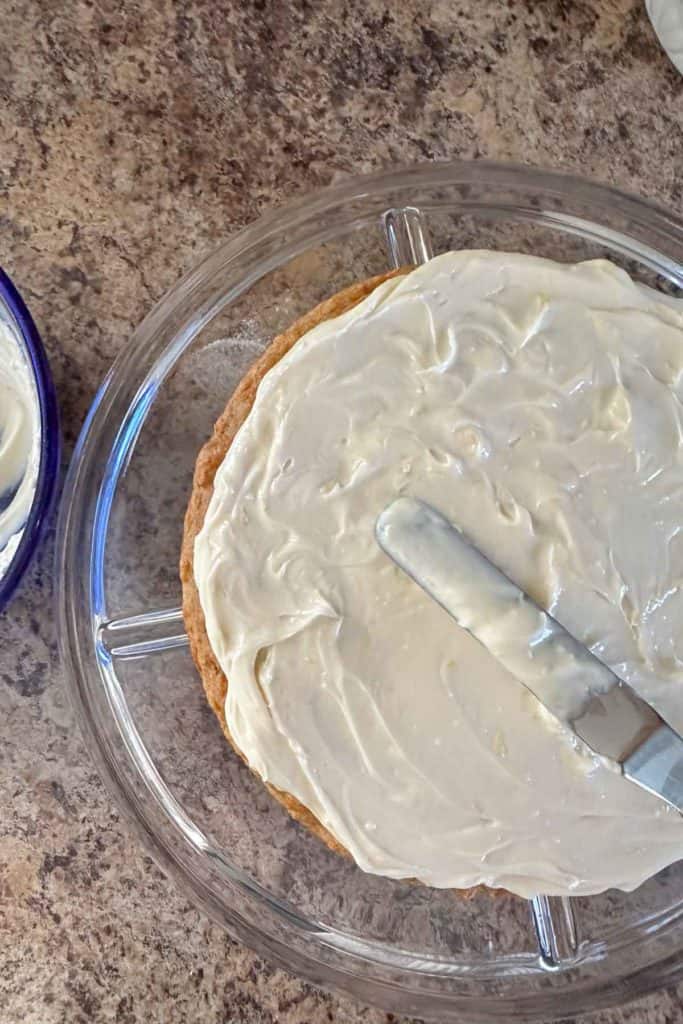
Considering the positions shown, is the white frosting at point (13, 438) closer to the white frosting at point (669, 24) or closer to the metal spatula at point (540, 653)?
the metal spatula at point (540, 653)

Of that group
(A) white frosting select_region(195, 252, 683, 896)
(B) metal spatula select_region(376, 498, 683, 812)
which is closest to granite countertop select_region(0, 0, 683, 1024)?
(A) white frosting select_region(195, 252, 683, 896)

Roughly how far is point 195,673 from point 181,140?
77 cm

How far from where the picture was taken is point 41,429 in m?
1.24

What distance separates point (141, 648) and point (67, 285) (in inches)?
21.1

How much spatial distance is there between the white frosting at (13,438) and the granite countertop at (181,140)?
93mm

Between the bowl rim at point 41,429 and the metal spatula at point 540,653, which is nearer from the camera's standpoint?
the metal spatula at point 540,653

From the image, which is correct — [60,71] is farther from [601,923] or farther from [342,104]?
[601,923]

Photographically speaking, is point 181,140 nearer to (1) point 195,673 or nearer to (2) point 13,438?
(2) point 13,438

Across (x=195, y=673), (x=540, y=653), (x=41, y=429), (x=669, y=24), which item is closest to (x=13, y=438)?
(x=41, y=429)

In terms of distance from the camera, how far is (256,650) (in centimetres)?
109

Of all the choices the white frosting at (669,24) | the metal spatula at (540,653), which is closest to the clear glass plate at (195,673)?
the white frosting at (669,24)

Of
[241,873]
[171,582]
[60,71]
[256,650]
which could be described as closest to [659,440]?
[256,650]

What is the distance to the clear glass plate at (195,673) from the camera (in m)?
1.31

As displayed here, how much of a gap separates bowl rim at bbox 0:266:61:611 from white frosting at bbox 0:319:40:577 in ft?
0.11
